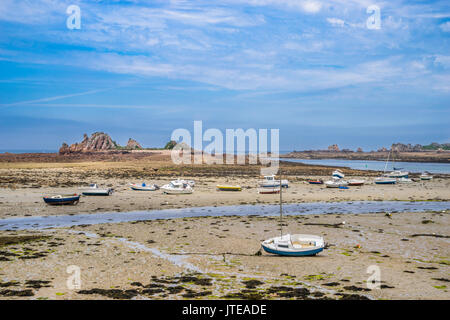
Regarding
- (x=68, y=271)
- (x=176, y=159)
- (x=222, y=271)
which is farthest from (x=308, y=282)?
(x=176, y=159)

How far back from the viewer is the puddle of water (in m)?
25.6

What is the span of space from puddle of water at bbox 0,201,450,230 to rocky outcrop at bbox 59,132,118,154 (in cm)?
8883

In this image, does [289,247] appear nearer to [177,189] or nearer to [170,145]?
[177,189]

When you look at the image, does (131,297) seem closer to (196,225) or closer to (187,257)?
(187,257)

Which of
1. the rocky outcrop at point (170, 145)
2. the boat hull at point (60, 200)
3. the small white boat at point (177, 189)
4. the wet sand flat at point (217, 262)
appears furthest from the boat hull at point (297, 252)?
the rocky outcrop at point (170, 145)

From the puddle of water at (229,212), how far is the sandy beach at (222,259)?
1.62 meters

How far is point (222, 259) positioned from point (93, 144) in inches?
4596

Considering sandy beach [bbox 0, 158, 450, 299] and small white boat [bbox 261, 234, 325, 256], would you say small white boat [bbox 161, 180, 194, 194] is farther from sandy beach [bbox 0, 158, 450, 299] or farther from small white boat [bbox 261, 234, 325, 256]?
small white boat [bbox 261, 234, 325, 256]

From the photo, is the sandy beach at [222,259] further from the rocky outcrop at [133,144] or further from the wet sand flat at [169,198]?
the rocky outcrop at [133,144]

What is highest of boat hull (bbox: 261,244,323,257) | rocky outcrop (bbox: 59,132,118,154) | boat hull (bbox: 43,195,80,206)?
rocky outcrop (bbox: 59,132,118,154)

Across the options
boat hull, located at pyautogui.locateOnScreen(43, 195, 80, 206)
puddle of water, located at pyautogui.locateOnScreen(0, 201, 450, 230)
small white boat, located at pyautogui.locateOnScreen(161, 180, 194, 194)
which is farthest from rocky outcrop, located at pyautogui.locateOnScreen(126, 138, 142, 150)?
puddle of water, located at pyautogui.locateOnScreen(0, 201, 450, 230)

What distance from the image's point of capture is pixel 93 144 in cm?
12469

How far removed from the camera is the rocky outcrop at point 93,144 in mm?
112725
